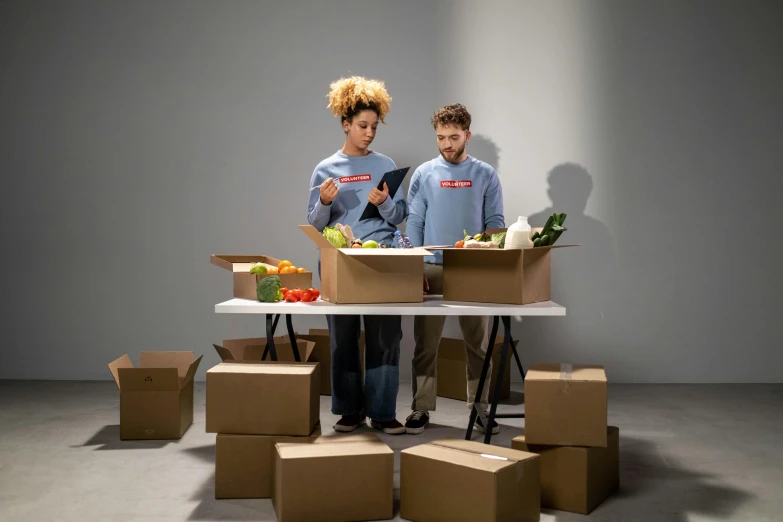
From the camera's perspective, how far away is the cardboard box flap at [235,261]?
10.9 ft

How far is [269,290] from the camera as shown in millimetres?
3035

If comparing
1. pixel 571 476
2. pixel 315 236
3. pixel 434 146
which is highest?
pixel 434 146

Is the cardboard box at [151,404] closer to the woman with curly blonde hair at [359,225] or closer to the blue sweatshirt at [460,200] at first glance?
the woman with curly blonde hair at [359,225]

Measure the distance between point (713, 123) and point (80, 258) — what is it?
4367mm

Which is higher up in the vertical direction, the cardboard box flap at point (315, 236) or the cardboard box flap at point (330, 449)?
the cardboard box flap at point (315, 236)

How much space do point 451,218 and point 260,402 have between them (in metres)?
1.61

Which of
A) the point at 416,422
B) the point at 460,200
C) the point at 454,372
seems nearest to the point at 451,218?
the point at 460,200

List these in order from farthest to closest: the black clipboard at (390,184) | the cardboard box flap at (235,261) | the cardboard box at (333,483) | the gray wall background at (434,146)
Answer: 1. the gray wall background at (434,146)
2. the black clipboard at (390,184)
3. the cardboard box flap at (235,261)
4. the cardboard box at (333,483)

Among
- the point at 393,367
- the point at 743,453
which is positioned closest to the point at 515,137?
the point at 393,367

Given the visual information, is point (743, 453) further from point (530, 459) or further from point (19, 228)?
point (19, 228)

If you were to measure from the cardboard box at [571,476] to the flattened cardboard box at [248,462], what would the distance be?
2.07 feet

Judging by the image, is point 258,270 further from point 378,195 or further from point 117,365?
point 117,365

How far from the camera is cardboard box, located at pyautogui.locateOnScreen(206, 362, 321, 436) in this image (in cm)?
281

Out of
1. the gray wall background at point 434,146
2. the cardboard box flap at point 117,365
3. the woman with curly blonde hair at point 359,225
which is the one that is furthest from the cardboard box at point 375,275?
the gray wall background at point 434,146
